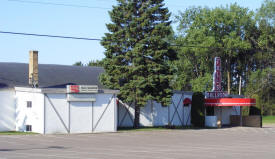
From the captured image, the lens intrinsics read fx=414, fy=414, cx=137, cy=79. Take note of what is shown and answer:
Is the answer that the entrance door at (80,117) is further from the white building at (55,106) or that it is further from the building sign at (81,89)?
the building sign at (81,89)

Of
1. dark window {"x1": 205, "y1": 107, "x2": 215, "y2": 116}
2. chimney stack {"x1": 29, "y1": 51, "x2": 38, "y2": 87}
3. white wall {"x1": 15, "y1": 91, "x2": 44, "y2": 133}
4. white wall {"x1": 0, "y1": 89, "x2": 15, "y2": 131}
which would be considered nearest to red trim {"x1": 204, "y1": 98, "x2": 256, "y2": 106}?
dark window {"x1": 205, "y1": 107, "x2": 215, "y2": 116}

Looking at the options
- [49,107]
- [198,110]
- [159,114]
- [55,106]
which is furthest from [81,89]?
[198,110]

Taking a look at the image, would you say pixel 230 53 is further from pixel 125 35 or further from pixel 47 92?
pixel 47 92

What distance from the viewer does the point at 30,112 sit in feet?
104

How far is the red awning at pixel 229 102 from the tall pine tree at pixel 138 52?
6.60 meters

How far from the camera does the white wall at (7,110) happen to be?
33.0 m

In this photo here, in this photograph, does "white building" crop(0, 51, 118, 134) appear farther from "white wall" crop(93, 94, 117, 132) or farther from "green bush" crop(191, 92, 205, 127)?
"green bush" crop(191, 92, 205, 127)

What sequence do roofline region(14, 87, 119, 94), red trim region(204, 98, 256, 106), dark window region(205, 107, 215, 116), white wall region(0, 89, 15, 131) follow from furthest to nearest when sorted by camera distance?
dark window region(205, 107, 215, 116) < red trim region(204, 98, 256, 106) < white wall region(0, 89, 15, 131) < roofline region(14, 87, 119, 94)

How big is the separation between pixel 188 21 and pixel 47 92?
43.1 metres

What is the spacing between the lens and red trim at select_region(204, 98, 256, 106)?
39272 millimetres

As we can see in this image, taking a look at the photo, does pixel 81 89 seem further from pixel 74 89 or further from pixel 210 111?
pixel 210 111

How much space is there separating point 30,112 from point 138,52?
9.91m

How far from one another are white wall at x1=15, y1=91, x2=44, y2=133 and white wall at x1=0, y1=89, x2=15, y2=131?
41 centimetres

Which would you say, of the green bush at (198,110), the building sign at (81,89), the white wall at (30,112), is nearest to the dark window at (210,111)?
the green bush at (198,110)
